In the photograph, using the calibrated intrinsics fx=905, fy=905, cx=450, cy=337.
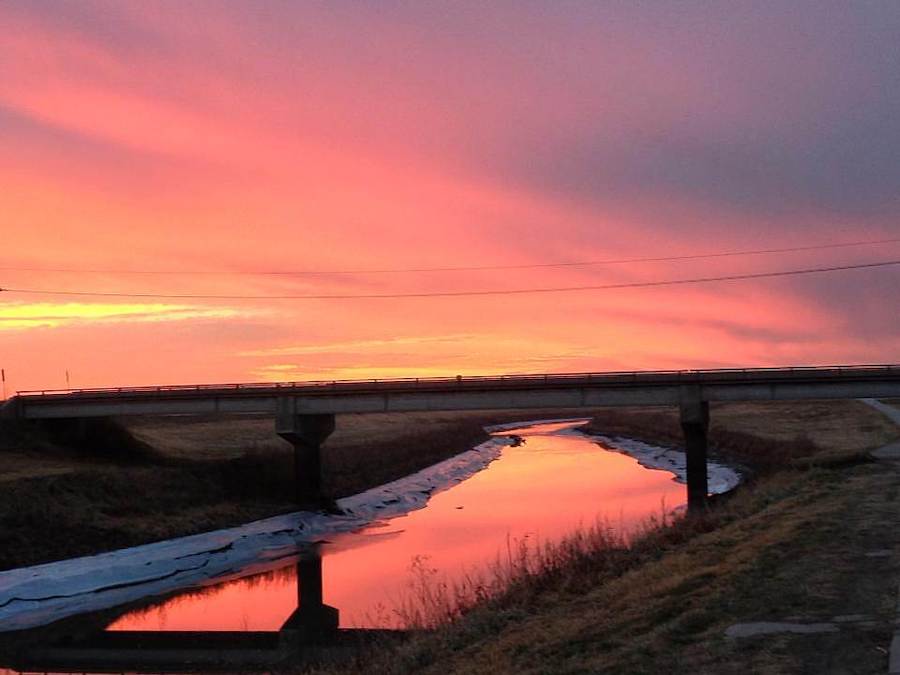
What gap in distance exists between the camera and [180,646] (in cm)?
2653

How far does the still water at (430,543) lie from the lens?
30.2 m

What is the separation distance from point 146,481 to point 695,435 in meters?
33.3

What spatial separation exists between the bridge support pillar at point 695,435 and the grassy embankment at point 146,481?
23771 millimetres

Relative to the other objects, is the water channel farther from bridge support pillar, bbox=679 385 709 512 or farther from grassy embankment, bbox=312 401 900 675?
grassy embankment, bbox=312 401 900 675

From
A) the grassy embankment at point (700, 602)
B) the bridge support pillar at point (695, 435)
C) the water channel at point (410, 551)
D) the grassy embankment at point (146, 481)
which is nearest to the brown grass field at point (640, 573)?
the grassy embankment at point (700, 602)

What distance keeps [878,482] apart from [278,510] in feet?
120

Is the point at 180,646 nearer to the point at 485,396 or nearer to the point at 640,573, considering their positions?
the point at 640,573

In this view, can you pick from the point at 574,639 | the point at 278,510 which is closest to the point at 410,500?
the point at 278,510

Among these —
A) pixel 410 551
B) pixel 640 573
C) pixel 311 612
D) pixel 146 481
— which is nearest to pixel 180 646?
pixel 311 612

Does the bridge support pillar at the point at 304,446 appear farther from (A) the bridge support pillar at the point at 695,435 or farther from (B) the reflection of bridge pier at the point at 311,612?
(A) the bridge support pillar at the point at 695,435

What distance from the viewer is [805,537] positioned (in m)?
18.8

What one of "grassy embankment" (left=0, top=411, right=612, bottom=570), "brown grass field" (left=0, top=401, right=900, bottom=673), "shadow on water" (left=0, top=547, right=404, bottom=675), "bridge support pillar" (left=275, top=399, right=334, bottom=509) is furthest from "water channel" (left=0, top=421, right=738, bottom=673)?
"grassy embankment" (left=0, top=411, right=612, bottom=570)

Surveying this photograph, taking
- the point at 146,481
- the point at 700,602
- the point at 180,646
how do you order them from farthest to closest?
the point at 146,481
the point at 180,646
the point at 700,602

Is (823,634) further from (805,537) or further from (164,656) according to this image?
(164,656)
